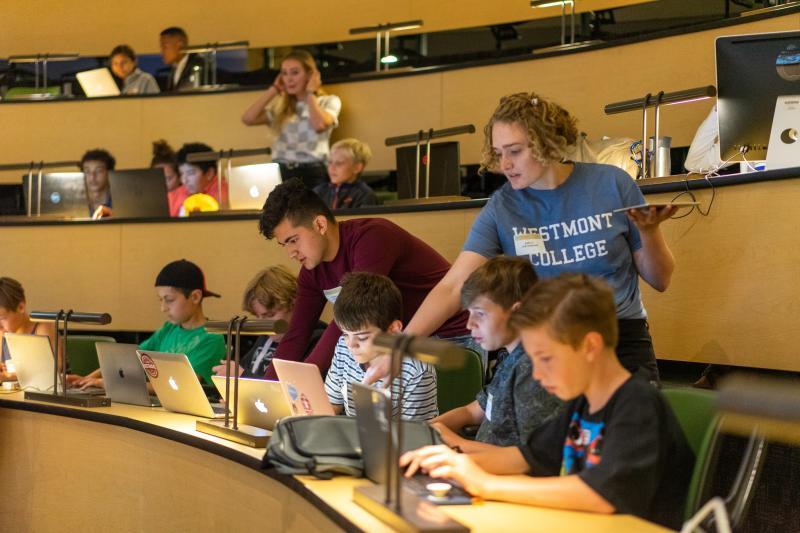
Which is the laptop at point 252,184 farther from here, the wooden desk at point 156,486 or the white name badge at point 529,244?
the white name badge at point 529,244

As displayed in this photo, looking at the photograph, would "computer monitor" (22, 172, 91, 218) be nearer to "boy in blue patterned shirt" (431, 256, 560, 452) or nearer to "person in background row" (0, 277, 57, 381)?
"person in background row" (0, 277, 57, 381)

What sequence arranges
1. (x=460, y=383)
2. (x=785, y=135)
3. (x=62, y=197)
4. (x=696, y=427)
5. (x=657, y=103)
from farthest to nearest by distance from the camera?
(x=62, y=197), (x=657, y=103), (x=785, y=135), (x=460, y=383), (x=696, y=427)

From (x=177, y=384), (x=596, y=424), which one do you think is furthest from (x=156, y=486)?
(x=596, y=424)

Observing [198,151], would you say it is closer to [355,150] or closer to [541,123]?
[355,150]

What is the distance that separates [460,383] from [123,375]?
3.97 feet

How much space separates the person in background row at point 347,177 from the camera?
483 centimetres

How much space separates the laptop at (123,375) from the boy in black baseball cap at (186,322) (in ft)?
0.91


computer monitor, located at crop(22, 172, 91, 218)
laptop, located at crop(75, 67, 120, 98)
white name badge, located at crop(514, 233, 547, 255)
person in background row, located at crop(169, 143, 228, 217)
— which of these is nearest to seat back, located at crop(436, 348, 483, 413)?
white name badge, located at crop(514, 233, 547, 255)

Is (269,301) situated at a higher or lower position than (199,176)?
lower

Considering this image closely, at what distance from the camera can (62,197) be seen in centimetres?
538

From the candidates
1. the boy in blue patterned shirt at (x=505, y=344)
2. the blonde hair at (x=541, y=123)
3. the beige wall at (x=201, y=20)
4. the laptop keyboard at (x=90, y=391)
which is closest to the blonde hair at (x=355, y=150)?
the laptop keyboard at (x=90, y=391)

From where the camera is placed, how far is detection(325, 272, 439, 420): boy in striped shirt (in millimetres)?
2492

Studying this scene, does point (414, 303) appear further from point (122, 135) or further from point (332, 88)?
point (122, 135)

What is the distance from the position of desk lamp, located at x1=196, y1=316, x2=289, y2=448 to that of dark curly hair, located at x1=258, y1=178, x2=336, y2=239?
0.33 m
